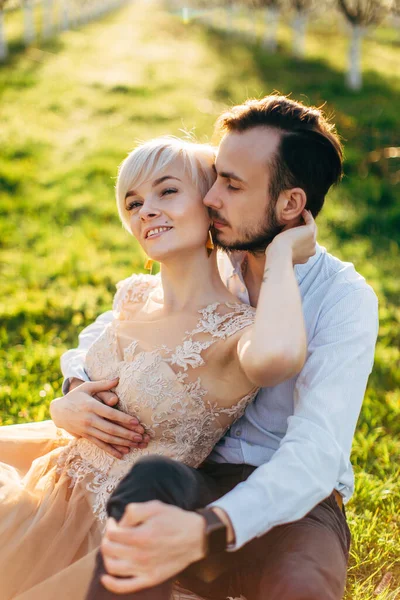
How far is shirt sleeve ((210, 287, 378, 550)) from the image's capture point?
7.34 ft

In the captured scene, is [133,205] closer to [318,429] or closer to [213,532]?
[318,429]

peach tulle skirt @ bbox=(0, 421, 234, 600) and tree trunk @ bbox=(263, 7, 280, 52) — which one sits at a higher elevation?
peach tulle skirt @ bbox=(0, 421, 234, 600)

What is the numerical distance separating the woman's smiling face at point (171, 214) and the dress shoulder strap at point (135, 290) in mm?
409

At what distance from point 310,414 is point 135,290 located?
126 cm

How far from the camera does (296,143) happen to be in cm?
289

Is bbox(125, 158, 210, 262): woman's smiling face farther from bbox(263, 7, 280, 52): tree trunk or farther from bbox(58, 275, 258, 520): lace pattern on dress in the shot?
bbox(263, 7, 280, 52): tree trunk

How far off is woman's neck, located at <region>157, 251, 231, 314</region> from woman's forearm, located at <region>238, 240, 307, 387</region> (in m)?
0.57

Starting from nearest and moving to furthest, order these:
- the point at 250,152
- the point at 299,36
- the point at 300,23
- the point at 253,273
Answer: the point at 250,152
the point at 253,273
the point at 299,36
the point at 300,23

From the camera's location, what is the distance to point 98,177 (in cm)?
946

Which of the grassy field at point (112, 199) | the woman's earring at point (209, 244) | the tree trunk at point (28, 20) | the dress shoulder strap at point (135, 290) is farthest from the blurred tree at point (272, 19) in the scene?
the woman's earring at point (209, 244)

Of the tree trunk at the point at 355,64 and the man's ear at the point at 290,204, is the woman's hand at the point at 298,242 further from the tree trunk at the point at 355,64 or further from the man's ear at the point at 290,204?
the tree trunk at the point at 355,64

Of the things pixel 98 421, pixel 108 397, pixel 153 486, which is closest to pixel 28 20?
pixel 108 397

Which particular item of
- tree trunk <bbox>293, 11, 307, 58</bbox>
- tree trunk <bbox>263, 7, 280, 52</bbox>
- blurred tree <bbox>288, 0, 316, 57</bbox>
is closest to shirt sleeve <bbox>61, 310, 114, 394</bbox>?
tree trunk <bbox>293, 11, 307, 58</bbox>

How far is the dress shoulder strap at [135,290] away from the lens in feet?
11.1
